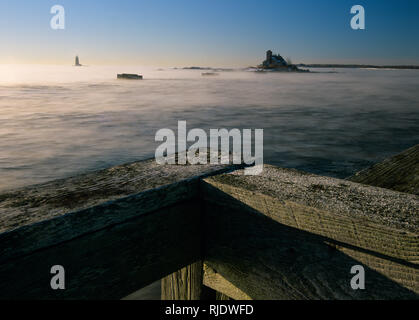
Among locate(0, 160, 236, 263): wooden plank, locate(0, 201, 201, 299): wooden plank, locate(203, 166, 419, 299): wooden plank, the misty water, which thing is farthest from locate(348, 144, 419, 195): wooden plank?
the misty water

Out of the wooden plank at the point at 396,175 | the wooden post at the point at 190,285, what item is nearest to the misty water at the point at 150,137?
the wooden plank at the point at 396,175

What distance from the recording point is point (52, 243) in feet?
3.22

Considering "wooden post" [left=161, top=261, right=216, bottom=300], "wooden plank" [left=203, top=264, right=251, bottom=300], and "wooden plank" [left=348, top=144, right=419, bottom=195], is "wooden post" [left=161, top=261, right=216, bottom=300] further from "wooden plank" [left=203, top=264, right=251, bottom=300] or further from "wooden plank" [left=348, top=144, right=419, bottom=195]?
"wooden plank" [left=348, top=144, right=419, bottom=195]

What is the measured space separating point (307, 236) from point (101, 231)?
0.62 m

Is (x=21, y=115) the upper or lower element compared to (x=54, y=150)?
upper

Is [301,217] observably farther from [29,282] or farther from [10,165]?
[10,165]

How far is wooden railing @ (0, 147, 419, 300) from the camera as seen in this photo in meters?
0.97

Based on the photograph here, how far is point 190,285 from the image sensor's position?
4.88 ft

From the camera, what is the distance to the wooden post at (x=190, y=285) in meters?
1.44

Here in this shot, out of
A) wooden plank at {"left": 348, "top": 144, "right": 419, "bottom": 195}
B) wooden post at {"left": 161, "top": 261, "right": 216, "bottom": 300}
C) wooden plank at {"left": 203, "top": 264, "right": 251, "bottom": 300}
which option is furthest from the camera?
wooden plank at {"left": 348, "top": 144, "right": 419, "bottom": 195}

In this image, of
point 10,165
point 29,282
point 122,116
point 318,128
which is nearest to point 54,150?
point 10,165

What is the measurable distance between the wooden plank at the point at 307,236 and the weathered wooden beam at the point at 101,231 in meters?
0.13

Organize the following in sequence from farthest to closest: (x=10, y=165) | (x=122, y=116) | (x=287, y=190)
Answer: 1. (x=122, y=116)
2. (x=10, y=165)
3. (x=287, y=190)
